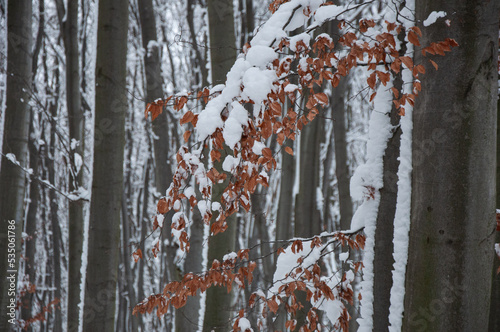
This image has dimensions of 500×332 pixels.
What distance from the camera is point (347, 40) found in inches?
88.0

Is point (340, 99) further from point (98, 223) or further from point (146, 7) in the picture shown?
point (98, 223)

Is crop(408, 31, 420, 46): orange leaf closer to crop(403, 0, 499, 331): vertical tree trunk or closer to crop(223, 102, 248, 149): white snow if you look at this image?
crop(403, 0, 499, 331): vertical tree trunk

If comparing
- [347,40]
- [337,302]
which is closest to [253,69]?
[347,40]

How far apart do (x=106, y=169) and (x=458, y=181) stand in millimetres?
2841

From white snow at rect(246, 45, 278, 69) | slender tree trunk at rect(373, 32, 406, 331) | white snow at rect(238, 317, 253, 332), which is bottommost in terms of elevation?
white snow at rect(238, 317, 253, 332)

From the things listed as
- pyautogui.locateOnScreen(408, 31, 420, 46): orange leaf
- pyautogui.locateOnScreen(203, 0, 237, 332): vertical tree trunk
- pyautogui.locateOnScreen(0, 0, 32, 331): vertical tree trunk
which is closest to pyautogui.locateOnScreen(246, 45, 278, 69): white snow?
pyautogui.locateOnScreen(408, 31, 420, 46): orange leaf

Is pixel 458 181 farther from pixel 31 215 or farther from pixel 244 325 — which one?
pixel 31 215

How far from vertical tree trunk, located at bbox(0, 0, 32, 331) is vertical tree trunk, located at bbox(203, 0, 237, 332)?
2.36 m

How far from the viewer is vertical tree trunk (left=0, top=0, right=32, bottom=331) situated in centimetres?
519

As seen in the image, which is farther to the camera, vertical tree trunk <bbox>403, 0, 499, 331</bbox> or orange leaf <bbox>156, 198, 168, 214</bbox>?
orange leaf <bbox>156, 198, 168, 214</bbox>

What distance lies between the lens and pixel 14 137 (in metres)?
5.32

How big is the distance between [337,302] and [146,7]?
5475 millimetres

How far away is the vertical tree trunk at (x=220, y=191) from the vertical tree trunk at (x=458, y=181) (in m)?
2.30

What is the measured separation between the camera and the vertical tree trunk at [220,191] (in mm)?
4113
